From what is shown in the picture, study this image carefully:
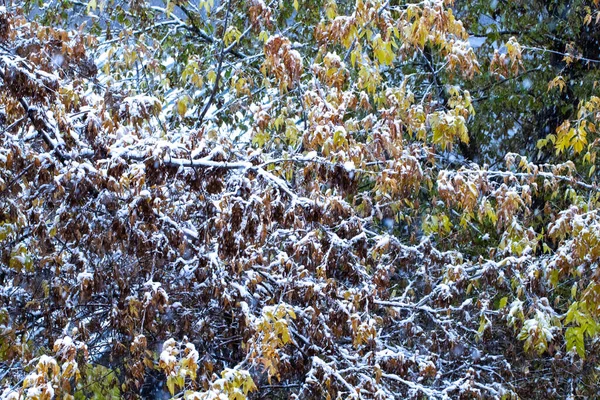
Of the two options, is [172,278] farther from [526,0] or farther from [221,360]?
[526,0]

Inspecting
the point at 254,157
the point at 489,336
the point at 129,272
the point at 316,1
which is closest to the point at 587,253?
A: the point at 489,336

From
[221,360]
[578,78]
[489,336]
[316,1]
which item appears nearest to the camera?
[221,360]

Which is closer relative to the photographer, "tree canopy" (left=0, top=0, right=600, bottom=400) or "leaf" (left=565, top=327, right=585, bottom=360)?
"tree canopy" (left=0, top=0, right=600, bottom=400)

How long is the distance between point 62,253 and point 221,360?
4.64 ft

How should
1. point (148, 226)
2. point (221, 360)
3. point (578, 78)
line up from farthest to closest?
point (578, 78)
point (221, 360)
point (148, 226)

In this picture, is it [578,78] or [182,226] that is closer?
[182,226]

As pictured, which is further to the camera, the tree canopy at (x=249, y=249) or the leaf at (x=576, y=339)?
the leaf at (x=576, y=339)

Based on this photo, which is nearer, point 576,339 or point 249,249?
point 576,339

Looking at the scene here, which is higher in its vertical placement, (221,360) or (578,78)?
(578,78)

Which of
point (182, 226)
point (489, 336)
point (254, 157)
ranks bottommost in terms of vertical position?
point (489, 336)

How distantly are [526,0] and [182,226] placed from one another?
5830 mm

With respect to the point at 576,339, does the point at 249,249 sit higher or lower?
higher

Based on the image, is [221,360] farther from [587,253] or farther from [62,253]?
→ [587,253]

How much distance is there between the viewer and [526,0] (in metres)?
9.48
